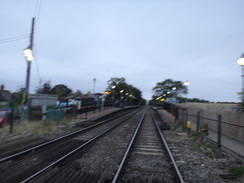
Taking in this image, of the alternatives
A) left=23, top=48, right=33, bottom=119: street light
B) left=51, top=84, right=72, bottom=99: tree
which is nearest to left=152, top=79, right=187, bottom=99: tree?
left=51, top=84, right=72, bottom=99: tree

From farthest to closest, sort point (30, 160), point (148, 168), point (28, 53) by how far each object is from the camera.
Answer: point (28, 53)
point (30, 160)
point (148, 168)

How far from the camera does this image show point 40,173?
4.67 metres

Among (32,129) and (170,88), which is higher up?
(170,88)

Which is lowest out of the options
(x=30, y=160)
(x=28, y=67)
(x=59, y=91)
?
(x=30, y=160)

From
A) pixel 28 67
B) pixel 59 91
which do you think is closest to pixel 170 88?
pixel 59 91

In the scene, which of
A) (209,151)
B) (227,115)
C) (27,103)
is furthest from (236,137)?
(27,103)

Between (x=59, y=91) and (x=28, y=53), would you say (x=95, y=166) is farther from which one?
(x=59, y=91)

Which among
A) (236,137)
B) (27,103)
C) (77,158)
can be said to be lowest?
(77,158)

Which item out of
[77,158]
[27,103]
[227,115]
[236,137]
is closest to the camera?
[77,158]

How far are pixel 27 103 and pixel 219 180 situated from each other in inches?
511

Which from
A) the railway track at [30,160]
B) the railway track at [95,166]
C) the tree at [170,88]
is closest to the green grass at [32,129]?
the railway track at [30,160]

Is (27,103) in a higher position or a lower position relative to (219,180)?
higher

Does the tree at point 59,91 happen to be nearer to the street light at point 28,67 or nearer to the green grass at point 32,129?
the street light at point 28,67

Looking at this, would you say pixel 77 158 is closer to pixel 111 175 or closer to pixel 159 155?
pixel 111 175
